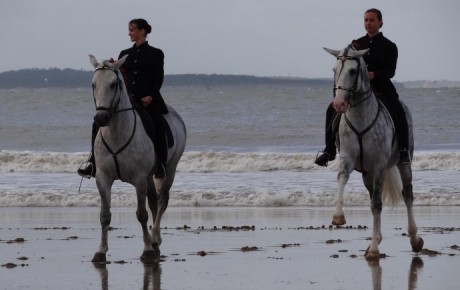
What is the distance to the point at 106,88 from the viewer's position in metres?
11.6

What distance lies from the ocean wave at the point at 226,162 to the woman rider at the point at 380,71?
54.3ft

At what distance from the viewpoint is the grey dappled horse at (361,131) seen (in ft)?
39.0

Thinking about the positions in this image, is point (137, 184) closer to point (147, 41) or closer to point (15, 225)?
point (147, 41)

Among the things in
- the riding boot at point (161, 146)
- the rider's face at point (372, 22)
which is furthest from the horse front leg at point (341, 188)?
the riding boot at point (161, 146)

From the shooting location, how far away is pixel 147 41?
43.5ft

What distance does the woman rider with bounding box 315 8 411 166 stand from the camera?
13.1 m

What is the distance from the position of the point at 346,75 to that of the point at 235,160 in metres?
21.5

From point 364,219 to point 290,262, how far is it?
636cm

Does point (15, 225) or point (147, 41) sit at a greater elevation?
point (147, 41)

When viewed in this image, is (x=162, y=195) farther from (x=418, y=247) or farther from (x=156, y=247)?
(x=418, y=247)

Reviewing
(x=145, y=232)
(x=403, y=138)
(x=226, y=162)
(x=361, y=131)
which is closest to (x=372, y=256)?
(x=361, y=131)

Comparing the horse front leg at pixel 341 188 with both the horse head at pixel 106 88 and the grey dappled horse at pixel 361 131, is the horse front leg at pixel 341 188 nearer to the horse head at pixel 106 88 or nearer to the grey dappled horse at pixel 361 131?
the grey dappled horse at pixel 361 131

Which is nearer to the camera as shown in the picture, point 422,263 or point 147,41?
point 422,263

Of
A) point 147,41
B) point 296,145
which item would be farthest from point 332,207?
point 296,145
